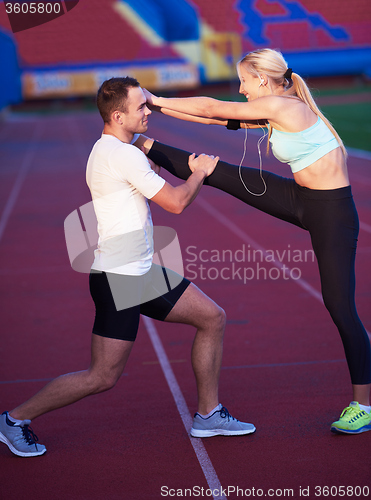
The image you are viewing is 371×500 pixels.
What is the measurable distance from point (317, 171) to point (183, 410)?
166 centimetres

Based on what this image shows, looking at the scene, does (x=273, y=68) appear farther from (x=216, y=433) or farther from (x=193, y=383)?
(x=193, y=383)

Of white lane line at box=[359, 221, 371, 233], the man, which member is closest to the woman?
the man

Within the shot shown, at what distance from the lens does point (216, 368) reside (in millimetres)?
3576

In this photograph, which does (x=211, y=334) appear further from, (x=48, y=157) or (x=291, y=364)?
(x=48, y=157)

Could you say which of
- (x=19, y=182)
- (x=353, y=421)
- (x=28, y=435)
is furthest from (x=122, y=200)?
(x=19, y=182)

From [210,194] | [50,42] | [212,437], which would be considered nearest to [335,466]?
[212,437]

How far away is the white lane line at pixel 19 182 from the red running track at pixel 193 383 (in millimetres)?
1161

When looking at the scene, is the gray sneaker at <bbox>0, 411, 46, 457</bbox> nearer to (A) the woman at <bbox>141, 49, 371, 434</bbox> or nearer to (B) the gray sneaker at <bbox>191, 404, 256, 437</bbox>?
(B) the gray sneaker at <bbox>191, 404, 256, 437</bbox>

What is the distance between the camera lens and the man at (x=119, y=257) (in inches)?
127

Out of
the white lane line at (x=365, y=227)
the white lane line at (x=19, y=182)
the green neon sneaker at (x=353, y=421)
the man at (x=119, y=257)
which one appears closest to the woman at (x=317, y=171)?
the green neon sneaker at (x=353, y=421)

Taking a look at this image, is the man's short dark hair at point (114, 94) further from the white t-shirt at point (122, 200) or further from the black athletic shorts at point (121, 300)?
the black athletic shorts at point (121, 300)

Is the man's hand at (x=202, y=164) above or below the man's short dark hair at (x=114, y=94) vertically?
below

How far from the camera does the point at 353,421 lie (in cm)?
352

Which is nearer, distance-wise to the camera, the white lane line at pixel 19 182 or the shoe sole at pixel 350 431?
the shoe sole at pixel 350 431
